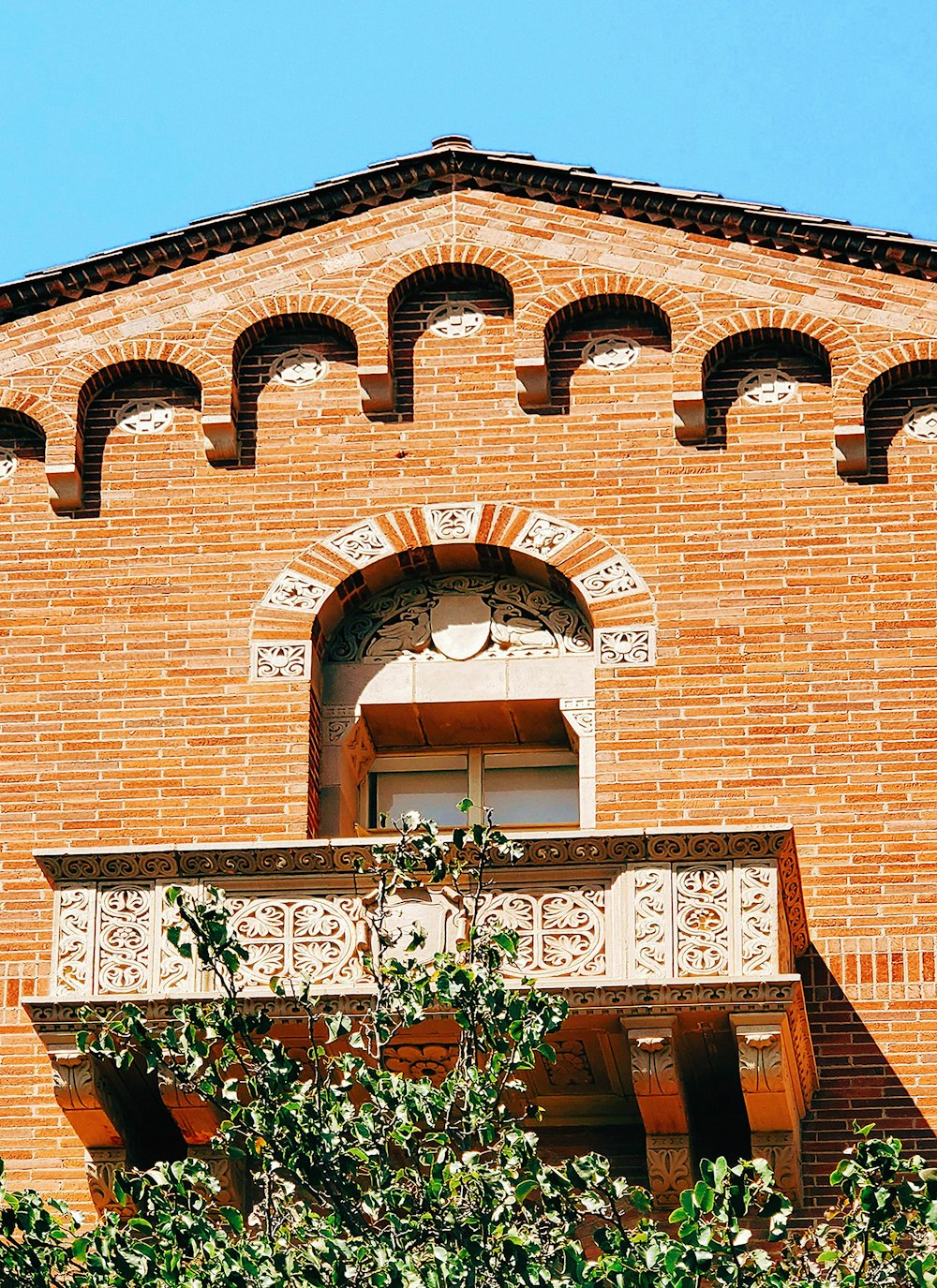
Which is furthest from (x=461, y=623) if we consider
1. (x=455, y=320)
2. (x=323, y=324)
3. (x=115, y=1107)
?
(x=115, y=1107)

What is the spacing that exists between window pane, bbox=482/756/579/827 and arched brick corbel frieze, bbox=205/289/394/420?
8.67 ft

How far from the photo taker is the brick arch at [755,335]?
59.5ft

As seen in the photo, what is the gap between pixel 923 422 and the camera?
18062 mm

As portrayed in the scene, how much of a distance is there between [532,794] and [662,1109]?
3040mm

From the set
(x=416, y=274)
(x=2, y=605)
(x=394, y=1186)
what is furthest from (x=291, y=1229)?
(x=416, y=274)

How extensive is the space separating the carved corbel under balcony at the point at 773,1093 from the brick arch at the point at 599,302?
5.45 meters

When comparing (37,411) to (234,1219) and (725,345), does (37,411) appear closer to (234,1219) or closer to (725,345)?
(725,345)

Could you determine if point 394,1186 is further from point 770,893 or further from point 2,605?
point 2,605

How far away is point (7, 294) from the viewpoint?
62.1ft

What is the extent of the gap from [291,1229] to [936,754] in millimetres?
6505

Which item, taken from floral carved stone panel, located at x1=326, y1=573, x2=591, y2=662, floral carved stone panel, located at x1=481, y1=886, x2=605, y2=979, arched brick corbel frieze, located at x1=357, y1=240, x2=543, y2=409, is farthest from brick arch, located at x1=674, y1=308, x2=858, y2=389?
floral carved stone panel, located at x1=481, y1=886, x2=605, y2=979

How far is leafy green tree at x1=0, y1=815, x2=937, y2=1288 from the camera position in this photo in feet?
35.4

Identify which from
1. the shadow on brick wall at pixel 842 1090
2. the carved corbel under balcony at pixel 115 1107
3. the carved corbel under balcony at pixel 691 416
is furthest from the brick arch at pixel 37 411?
the shadow on brick wall at pixel 842 1090

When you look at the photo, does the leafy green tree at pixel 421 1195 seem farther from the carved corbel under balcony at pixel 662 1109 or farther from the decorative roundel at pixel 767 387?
the decorative roundel at pixel 767 387
